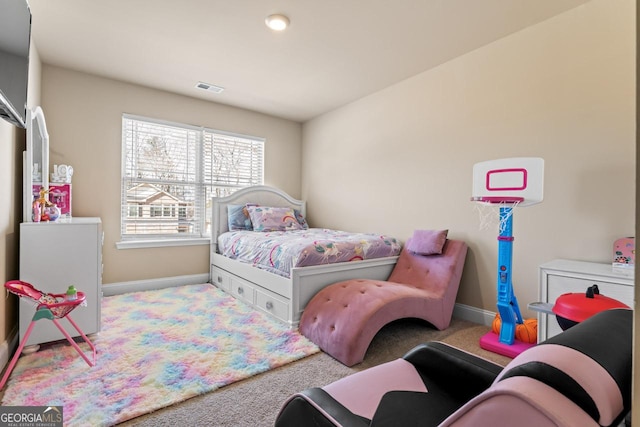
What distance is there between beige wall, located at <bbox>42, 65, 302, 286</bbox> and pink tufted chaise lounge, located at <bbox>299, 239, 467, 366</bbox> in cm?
234

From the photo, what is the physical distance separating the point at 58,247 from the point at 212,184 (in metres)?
2.26

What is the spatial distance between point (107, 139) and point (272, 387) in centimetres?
335

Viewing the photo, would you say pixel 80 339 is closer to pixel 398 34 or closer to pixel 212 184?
pixel 212 184

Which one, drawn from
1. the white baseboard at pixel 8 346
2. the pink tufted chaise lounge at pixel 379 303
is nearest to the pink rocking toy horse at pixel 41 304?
the white baseboard at pixel 8 346

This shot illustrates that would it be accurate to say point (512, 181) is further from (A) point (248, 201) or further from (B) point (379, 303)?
(A) point (248, 201)

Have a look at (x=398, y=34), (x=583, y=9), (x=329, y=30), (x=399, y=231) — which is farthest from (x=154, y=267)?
(x=583, y=9)

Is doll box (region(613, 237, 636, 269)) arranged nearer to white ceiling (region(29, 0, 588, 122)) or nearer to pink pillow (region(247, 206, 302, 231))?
white ceiling (region(29, 0, 588, 122))

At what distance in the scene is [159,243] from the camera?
12.6 feet

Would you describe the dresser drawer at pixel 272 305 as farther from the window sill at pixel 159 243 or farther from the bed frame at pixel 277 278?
the window sill at pixel 159 243

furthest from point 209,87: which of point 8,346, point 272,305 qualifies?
point 8,346

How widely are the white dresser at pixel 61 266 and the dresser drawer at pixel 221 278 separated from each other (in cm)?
143

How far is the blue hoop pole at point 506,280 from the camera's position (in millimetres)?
2246

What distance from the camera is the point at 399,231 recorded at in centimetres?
350

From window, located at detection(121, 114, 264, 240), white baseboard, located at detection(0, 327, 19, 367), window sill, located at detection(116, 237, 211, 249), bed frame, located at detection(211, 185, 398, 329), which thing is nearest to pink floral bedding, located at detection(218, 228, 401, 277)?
bed frame, located at detection(211, 185, 398, 329)
